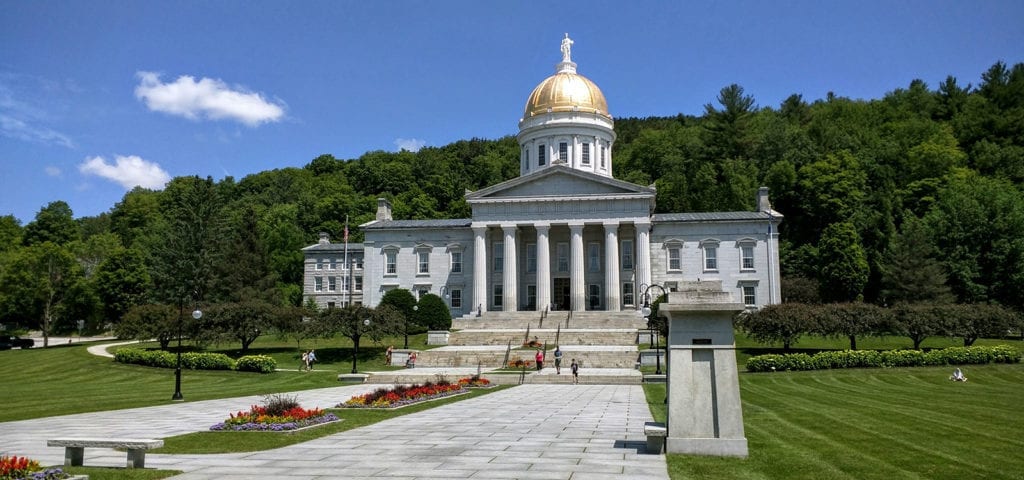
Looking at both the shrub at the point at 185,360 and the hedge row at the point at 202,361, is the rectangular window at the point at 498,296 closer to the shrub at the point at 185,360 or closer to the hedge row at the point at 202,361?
the hedge row at the point at 202,361

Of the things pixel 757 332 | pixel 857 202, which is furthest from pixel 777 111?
pixel 757 332

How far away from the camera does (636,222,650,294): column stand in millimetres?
57562

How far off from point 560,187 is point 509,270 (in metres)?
8.24

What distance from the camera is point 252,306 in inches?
1806

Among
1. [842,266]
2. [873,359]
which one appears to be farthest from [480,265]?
[873,359]

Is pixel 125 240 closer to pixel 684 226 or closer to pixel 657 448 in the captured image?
pixel 684 226

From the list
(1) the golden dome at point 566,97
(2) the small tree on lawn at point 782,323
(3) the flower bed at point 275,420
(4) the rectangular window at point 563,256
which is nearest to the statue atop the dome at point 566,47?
(1) the golden dome at point 566,97

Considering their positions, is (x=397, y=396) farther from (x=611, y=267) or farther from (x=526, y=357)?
(x=611, y=267)

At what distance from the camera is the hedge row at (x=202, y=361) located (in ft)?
124

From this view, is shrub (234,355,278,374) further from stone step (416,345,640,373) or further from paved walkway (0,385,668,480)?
paved walkway (0,385,668,480)

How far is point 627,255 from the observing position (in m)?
62.4

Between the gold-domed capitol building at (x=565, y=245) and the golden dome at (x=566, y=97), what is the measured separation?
0.42ft

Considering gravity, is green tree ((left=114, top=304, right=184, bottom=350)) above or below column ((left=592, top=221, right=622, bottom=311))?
below

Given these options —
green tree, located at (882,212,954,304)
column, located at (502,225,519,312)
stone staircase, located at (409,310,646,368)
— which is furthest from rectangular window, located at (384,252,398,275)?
green tree, located at (882,212,954,304)
